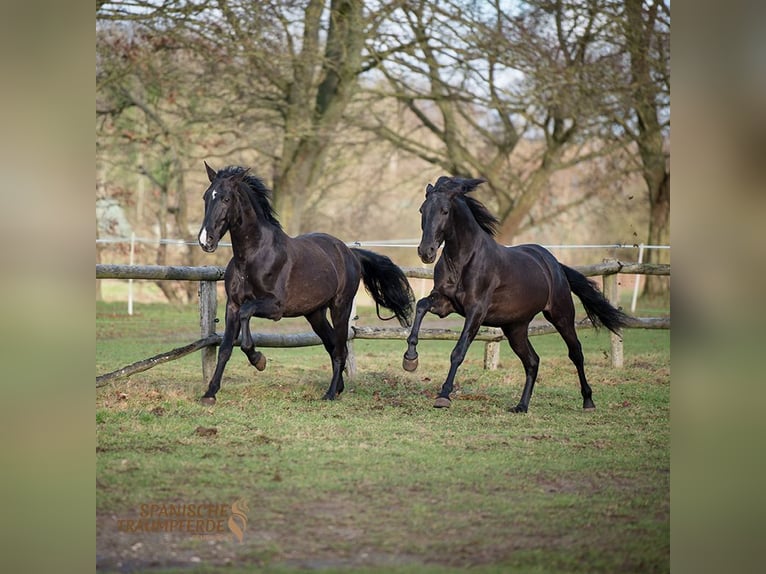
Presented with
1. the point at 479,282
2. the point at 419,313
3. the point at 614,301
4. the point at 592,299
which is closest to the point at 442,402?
the point at 419,313

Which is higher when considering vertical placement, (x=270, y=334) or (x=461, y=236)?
(x=461, y=236)

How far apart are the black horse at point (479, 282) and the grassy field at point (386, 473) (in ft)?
1.64

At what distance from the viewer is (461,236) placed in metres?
6.87

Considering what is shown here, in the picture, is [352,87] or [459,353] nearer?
[459,353]

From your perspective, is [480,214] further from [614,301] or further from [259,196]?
[614,301]

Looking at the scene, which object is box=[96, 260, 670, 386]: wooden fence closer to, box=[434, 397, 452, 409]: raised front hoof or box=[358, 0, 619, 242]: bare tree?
box=[434, 397, 452, 409]: raised front hoof

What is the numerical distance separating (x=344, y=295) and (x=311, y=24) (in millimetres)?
9384

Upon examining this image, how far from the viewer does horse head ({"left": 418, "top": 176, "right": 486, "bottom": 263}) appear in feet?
21.2

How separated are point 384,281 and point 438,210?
1.60 m

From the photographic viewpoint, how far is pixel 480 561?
3.37m

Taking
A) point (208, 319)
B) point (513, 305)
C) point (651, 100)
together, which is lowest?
point (208, 319)

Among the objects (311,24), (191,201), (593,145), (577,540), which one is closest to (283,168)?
(311,24)

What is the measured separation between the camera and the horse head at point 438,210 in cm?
648

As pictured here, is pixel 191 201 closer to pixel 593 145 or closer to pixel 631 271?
pixel 593 145
